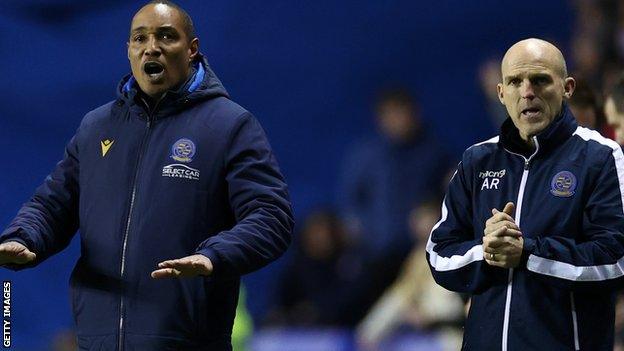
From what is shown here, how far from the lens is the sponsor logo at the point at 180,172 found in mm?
3453

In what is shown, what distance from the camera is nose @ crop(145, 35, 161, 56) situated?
11.7ft

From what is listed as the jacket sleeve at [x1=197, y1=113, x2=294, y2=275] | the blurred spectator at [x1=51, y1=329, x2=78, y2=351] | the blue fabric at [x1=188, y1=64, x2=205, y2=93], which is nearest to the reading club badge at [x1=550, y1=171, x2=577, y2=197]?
the jacket sleeve at [x1=197, y1=113, x2=294, y2=275]

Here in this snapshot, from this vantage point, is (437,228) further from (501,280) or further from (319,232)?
(319,232)

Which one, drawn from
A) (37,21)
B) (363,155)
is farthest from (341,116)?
(37,21)

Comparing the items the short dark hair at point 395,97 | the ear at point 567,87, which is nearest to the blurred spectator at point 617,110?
the ear at point 567,87

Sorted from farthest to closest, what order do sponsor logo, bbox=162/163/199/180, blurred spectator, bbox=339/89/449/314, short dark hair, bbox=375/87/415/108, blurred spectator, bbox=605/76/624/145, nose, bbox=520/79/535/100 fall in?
1. short dark hair, bbox=375/87/415/108
2. blurred spectator, bbox=339/89/449/314
3. blurred spectator, bbox=605/76/624/145
4. sponsor logo, bbox=162/163/199/180
5. nose, bbox=520/79/535/100

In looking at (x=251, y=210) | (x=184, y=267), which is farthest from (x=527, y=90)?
(x=184, y=267)

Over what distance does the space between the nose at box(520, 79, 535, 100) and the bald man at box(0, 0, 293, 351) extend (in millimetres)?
695

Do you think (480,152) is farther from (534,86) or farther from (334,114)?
(334,114)

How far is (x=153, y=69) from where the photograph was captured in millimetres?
3588

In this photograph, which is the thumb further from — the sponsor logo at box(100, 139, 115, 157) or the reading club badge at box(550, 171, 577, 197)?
the sponsor logo at box(100, 139, 115, 157)

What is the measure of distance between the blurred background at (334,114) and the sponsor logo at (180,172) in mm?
3285

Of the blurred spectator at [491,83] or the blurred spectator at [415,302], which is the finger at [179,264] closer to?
the blurred spectator at [415,302]

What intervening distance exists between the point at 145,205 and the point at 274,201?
13.5 inches
